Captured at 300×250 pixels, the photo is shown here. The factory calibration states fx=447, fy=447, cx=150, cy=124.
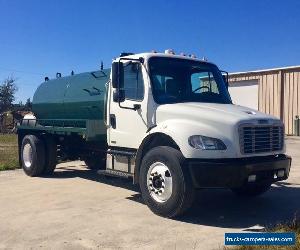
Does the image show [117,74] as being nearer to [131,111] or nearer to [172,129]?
[131,111]

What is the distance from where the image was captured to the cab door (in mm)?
7773

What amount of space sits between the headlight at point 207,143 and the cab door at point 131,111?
1.34m

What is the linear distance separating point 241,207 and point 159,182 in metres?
1.70

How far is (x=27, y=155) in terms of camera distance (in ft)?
38.5

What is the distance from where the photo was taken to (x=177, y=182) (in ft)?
21.8

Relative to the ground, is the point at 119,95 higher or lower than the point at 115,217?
higher

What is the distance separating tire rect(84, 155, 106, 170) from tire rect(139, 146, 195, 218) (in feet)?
12.3

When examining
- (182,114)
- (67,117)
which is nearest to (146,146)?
(182,114)

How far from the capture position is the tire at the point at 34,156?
11133 mm

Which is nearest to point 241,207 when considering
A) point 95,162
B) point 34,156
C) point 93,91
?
point 93,91

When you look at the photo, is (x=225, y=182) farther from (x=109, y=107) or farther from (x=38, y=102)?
(x=38, y=102)

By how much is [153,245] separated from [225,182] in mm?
1567

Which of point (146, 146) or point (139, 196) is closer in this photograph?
point (146, 146)

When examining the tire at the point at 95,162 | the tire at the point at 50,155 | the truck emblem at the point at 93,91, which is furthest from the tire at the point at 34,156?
the truck emblem at the point at 93,91
